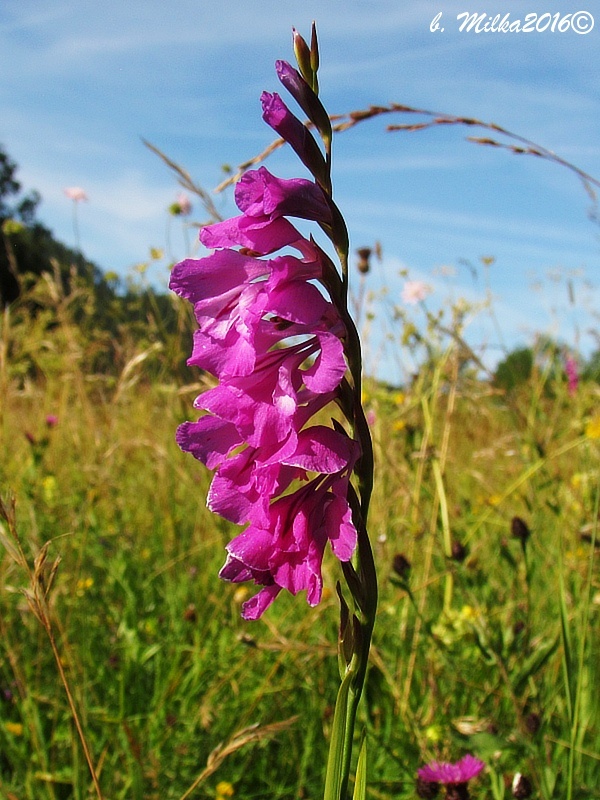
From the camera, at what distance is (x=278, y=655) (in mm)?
2072

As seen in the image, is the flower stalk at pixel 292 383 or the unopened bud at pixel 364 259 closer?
the flower stalk at pixel 292 383

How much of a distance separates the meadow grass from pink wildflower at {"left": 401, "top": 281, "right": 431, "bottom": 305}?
0.43m

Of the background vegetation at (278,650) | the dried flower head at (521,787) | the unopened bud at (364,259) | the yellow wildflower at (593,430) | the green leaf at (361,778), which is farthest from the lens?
the unopened bud at (364,259)

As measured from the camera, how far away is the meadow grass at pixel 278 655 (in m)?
1.46

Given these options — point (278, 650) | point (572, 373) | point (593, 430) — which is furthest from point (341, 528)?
point (572, 373)

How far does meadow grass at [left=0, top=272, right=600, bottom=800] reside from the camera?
1.46 meters

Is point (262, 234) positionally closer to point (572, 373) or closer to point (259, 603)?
point (259, 603)

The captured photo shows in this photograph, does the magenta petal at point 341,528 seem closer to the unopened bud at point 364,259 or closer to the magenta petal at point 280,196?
the magenta petal at point 280,196

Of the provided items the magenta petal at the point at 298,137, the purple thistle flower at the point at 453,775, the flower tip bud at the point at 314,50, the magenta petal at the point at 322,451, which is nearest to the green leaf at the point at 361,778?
the magenta petal at the point at 322,451

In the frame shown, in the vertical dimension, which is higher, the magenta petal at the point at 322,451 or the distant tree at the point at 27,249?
the distant tree at the point at 27,249

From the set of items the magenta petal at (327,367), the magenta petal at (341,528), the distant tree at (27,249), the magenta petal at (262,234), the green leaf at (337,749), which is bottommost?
the green leaf at (337,749)

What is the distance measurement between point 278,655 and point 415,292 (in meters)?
1.78

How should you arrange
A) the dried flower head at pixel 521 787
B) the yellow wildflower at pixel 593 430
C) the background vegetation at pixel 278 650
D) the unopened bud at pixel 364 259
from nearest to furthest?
the dried flower head at pixel 521 787
the background vegetation at pixel 278 650
the yellow wildflower at pixel 593 430
the unopened bud at pixel 364 259

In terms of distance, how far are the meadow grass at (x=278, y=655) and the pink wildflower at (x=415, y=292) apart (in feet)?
1.42
